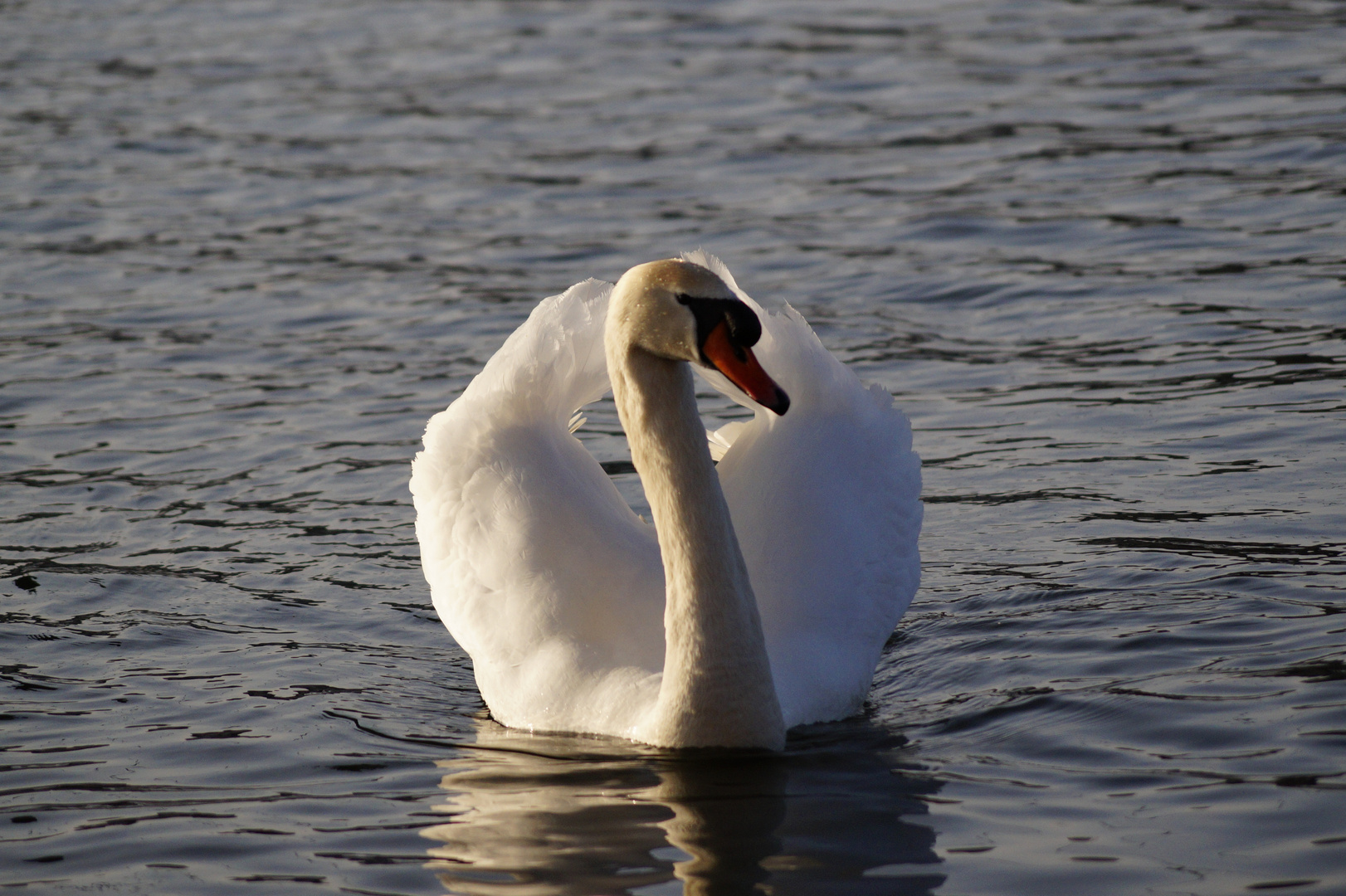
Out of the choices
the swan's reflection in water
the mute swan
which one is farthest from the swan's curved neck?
the swan's reflection in water

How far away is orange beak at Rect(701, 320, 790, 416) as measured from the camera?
17.4ft

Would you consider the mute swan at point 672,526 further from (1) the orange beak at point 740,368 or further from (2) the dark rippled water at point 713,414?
(2) the dark rippled water at point 713,414

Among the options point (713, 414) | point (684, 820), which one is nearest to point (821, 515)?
point (684, 820)

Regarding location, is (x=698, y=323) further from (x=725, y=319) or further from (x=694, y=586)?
(x=694, y=586)

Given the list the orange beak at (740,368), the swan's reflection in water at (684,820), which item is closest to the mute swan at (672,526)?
the orange beak at (740,368)

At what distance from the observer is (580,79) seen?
17.7 meters

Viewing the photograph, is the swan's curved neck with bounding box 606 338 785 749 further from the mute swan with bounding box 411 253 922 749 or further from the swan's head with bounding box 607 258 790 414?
the swan's head with bounding box 607 258 790 414

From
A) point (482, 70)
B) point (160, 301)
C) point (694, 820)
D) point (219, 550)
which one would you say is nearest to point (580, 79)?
point (482, 70)

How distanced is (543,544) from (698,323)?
145cm

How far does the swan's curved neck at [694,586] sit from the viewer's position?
5.54 meters

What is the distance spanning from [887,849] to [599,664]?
1524mm

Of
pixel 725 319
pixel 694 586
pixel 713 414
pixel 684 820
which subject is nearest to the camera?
pixel 684 820

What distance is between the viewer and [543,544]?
6.46m

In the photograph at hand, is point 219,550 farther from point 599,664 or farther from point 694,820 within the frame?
point 694,820
